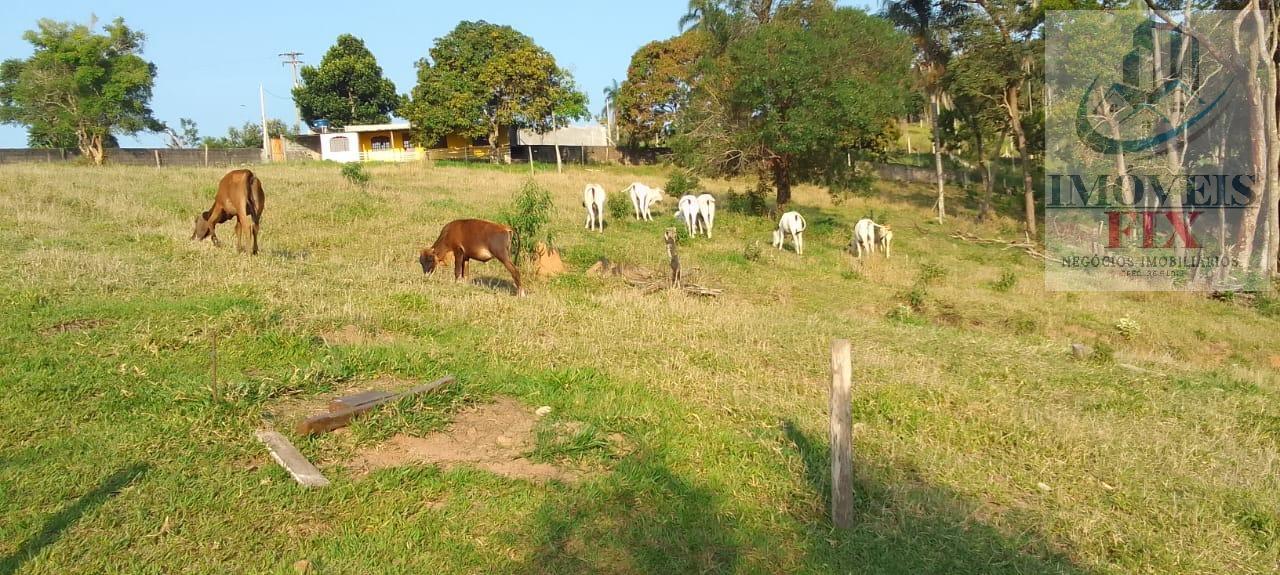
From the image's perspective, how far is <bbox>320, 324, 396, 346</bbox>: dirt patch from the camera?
7605 mm

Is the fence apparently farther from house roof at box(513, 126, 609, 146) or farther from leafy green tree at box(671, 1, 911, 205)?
leafy green tree at box(671, 1, 911, 205)

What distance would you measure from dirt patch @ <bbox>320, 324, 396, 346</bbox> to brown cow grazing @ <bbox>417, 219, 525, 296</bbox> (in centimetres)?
399

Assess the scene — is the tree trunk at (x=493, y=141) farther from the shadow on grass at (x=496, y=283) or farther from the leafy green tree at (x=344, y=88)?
the shadow on grass at (x=496, y=283)

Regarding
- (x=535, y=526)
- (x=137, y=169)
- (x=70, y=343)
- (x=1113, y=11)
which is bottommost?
(x=535, y=526)

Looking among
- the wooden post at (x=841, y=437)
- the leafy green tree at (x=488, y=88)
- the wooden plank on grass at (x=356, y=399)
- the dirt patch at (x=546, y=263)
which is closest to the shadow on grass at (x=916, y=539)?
the wooden post at (x=841, y=437)

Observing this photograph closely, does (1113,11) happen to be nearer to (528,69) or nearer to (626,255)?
(626,255)

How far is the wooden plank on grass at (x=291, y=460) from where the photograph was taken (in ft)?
16.0

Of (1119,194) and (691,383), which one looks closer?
(691,383)

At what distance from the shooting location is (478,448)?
5738 mm

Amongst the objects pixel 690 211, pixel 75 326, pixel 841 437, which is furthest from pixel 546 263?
pixel 841 437

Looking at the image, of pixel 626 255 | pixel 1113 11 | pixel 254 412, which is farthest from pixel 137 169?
pixel 1113 11

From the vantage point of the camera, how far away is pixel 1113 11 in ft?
73.7

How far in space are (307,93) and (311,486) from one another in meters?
53.4

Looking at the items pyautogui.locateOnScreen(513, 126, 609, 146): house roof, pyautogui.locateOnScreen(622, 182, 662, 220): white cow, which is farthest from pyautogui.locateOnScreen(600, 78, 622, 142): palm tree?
pyautogui.locateOnScreen(622, 182, 662, 220): white cow
